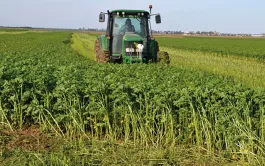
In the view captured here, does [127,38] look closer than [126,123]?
No

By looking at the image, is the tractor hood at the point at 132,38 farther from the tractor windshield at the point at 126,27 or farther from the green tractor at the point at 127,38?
the tractor windshield at the point at 126,27

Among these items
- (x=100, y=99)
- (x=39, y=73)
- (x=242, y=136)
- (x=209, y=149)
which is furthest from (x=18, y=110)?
(x=242, y=136)

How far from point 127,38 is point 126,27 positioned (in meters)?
0.68

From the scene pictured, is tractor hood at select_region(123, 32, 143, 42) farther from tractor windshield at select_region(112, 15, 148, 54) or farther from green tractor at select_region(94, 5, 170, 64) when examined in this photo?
tractor windshield at select_region(112, 15, 148, 54)

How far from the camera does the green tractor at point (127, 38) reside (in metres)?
11.7

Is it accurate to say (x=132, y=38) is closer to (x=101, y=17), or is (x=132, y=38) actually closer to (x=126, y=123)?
(x=101, y=17)

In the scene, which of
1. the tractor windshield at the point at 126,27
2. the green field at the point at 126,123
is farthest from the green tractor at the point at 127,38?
the green field at the point at 126,123

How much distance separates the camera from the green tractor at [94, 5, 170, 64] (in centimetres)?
1167

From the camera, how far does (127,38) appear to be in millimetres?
11477

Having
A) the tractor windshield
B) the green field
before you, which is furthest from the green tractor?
the green field

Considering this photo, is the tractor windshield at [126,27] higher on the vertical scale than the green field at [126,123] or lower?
higher

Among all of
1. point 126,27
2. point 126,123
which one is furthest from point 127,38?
point 126,123

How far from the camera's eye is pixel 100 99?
5535mm

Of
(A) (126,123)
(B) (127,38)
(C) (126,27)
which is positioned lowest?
(A) (126,123)
